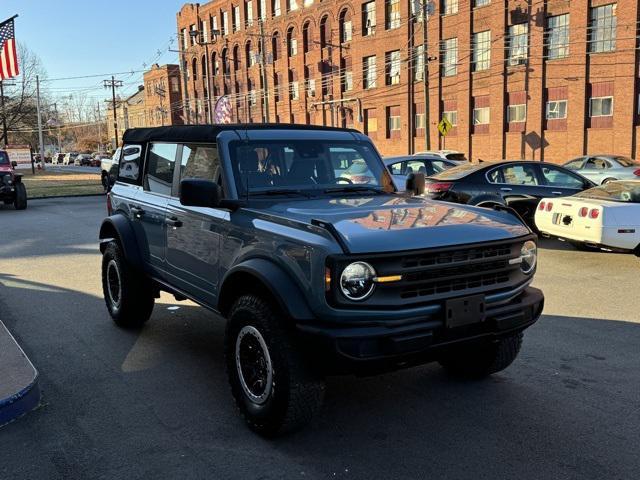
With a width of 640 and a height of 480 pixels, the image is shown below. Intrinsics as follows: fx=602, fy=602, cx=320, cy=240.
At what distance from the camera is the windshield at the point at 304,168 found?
180 inches

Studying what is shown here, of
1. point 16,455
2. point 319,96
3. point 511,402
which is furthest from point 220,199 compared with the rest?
point 319,96

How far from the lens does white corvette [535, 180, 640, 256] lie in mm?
8789

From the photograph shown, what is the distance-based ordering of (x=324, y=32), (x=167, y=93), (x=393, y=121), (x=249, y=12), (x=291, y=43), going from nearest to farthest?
(x=393, y=121) < (x=324, y=32) < (x=291, y=43) < (x=249, y=12) < (x=167, y=93)

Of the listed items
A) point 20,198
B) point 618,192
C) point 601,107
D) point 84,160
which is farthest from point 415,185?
point 84,160

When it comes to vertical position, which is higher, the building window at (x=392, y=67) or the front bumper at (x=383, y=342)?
the building window at (x=392, y=67)

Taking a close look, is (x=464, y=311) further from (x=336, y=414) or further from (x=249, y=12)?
(x=249, y=12)

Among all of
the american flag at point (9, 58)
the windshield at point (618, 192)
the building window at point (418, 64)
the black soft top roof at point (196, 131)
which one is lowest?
the windshield at point (618, 192)

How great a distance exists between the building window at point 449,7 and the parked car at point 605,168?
1962cm

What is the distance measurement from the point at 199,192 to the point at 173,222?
3.42 feet

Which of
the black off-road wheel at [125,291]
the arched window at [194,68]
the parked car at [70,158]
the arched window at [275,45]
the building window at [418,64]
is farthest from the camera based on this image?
the parked car at [70,158]

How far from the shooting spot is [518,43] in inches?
1399

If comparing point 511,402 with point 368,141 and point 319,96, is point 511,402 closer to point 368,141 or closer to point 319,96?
point 368,141

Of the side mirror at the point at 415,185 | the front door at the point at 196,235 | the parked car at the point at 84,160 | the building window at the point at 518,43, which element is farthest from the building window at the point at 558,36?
the parked car at the point at 84,160

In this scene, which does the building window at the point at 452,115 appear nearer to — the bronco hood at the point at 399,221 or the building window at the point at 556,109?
the building window at the point at 556,109
